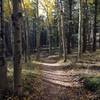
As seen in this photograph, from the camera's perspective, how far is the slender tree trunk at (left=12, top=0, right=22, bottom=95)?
10023mm

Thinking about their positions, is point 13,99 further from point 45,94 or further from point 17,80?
point 45,94

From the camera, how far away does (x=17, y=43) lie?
10227 mm

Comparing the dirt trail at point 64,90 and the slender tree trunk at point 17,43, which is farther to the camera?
the dirt trail at point 64,90

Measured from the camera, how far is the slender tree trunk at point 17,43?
32.9 feet

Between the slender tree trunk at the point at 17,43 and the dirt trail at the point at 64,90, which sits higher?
the slender tree trunk at the point at 17,43

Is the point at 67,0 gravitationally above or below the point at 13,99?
above

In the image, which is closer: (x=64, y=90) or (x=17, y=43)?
(x=17, y=43)

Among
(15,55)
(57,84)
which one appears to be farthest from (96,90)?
(15,55)

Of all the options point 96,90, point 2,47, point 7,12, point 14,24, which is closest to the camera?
point 14,24

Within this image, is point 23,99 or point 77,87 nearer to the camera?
point 23,99

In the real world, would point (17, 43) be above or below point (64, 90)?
above

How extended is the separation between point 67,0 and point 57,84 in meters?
24.2

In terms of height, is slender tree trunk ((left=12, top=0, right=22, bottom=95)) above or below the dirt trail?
above

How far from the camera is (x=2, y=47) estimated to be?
11.0 metres
